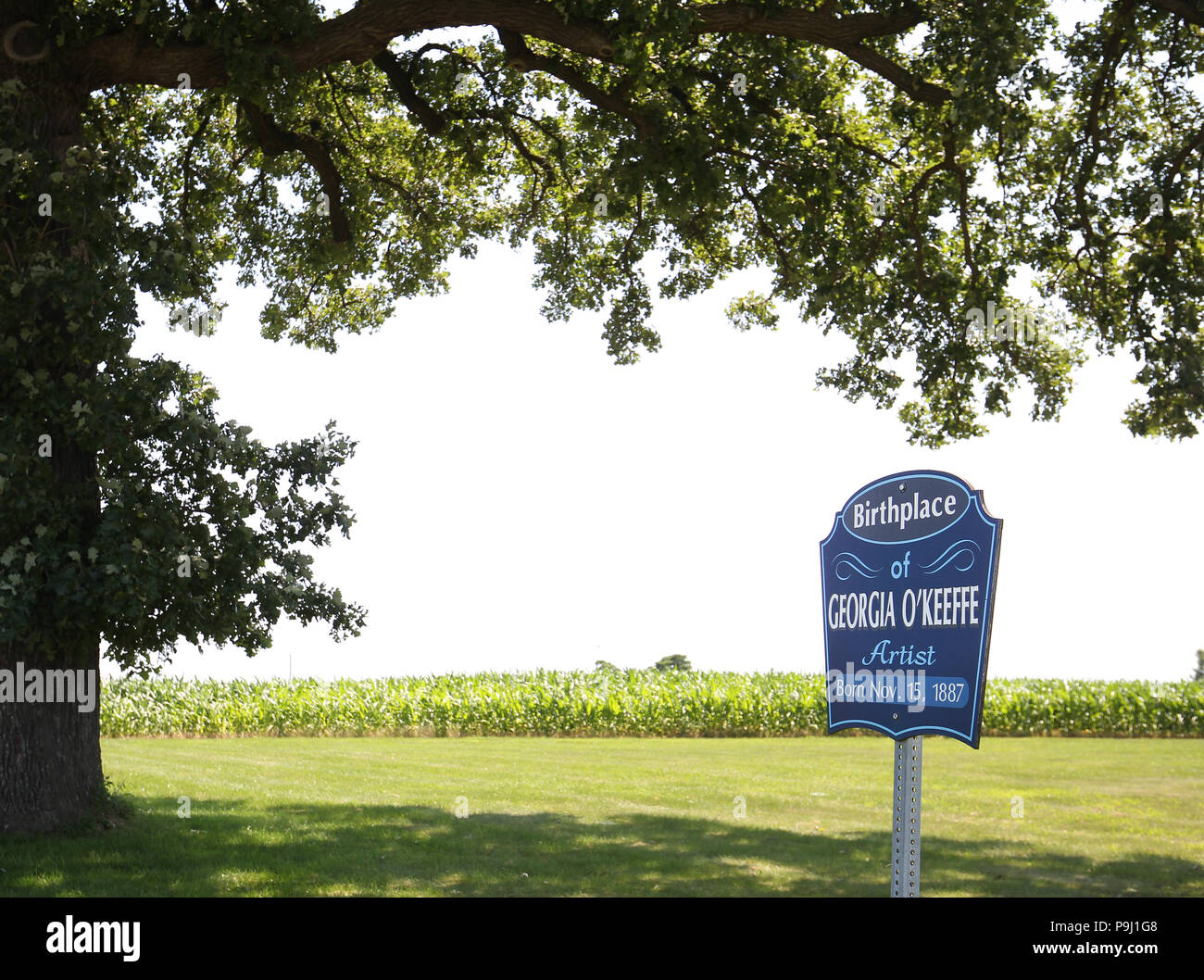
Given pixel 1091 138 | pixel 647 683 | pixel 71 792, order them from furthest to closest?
1. pixel 647 683
2. pixel 1091 138
3. pixel 71 792

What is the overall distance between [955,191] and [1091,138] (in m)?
1.79

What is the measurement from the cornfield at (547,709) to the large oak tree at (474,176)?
14.3m

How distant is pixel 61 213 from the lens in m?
11.2

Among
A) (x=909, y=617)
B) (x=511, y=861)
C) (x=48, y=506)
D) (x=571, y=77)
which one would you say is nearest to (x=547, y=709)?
(x=511, y=861)

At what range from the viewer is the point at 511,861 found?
1146 cm

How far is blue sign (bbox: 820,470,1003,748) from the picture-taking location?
23.6ft

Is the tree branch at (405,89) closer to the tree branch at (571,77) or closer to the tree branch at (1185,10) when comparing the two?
the tree branch at (571,77)

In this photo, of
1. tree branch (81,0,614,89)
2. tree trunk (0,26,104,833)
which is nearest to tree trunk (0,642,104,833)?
tree trunk (0,26,104,833)

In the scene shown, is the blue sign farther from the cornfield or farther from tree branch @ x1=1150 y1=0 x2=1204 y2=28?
the cornfield

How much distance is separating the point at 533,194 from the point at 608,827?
11.2m
